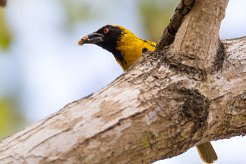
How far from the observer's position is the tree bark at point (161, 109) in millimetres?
2701

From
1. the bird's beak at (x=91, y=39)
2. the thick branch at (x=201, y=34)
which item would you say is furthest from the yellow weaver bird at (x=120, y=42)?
the thick branch at (x=201, y=34)

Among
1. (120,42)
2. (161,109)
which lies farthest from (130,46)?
(161,109)

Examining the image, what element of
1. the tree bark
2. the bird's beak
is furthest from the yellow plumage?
the tree bark

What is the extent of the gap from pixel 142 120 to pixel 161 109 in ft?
0.44

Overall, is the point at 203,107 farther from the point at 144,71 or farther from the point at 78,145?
the point at 78,145

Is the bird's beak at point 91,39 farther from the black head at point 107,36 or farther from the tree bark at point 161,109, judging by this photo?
the tree bark at point 161,109

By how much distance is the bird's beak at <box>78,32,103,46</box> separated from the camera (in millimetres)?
5983

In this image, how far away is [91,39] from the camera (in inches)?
246

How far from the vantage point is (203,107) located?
3.05 metres

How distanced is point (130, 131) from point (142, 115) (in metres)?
0.12

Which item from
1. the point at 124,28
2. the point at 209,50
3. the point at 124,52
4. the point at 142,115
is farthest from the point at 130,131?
the point at 124,28

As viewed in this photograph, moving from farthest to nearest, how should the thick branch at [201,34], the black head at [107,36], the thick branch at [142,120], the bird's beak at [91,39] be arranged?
the black head at [107,36]
the bird's beak at [91,39]
the thick branch at [201,34]
the thick branch at [142,120]

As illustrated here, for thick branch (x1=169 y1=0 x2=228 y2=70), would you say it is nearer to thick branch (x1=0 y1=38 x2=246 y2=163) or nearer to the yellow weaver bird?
thick branch (x1=0 y1=38 x2=246 y2=163)

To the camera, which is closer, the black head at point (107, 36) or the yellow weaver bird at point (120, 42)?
the yellow weaver bird at point (120, 42)
